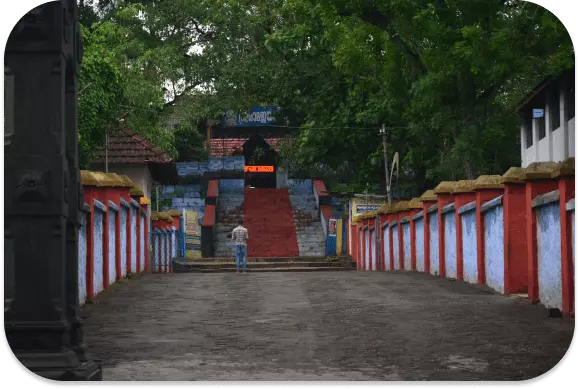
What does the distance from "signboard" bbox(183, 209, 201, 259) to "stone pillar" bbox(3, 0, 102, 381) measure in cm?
2929

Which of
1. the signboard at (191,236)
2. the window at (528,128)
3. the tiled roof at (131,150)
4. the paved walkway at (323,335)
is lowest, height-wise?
the paved walkway at (323,335)

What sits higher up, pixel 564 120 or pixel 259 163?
pixel 259 163

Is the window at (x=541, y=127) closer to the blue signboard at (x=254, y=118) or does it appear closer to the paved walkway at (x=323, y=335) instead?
the blue signboard at (x=254, y=118)

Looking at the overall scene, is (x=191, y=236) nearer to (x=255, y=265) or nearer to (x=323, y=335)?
(x=255, y=265)

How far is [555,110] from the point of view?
32.6m

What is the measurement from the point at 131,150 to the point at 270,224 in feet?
34.0

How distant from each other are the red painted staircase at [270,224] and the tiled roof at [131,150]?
6.97 metres

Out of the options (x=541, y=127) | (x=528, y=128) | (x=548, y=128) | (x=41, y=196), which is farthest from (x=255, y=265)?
(x=41, y=196)

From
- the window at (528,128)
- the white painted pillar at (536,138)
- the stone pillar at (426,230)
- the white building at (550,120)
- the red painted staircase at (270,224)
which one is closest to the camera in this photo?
the stone pillar at (426,230)

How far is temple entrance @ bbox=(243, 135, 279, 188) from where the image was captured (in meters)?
54.8

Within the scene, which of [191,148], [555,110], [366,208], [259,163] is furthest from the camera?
[259,163]

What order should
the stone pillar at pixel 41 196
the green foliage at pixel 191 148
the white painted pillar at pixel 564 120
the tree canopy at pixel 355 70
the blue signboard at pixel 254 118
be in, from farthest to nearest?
the blue signboard at pixel 254 118, the green foliage at pixel 191 148, the white painted pillar at pixel 564 120, the tree canopy at pixel 355 70, the stone pillar at pixel 41 196

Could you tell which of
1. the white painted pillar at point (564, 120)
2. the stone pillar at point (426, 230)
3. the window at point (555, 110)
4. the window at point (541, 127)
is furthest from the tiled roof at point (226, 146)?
the stone pillar at point (426, 230)

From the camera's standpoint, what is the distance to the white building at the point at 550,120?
30578 mm
